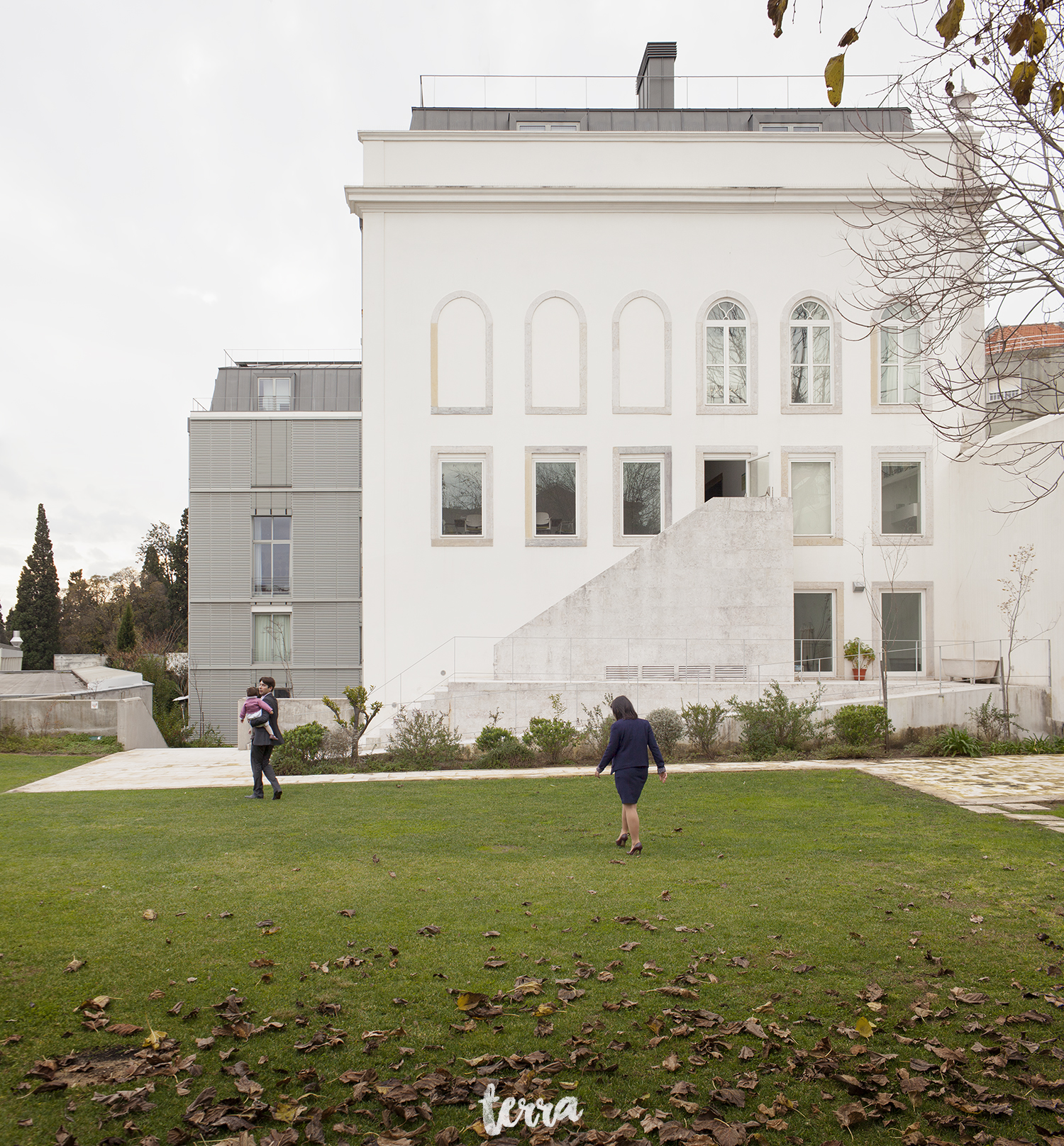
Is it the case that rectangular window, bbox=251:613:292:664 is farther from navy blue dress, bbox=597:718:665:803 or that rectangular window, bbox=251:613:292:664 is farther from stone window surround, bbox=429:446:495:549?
navy blue dress, bbox=597:718:665:803

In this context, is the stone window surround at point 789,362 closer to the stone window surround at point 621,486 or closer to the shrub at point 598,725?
the stone window surround at point 621,486

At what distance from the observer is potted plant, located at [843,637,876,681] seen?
24484 mm

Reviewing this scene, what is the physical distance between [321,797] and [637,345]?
16.6 metres

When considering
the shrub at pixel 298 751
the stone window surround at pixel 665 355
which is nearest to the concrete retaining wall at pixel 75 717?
the shrub at pixel 298 751

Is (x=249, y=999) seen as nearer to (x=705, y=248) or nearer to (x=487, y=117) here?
(x=705, y=248)

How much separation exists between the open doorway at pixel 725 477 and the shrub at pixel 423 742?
35.7 ft

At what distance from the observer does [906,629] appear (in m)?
25.4

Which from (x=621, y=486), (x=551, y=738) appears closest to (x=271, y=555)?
(x=621, y=486)

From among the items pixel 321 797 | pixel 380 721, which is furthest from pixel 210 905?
pixel 380 721

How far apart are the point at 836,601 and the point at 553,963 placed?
20.8 m

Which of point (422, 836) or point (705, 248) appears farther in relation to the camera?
point (705, 248)

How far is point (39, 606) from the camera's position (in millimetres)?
58938

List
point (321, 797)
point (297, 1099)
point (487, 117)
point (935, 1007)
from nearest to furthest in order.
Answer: point (297, 1099) → point (935, 1007) → point (321, 797) → point (487, 117)

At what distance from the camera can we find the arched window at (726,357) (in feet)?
84.7
